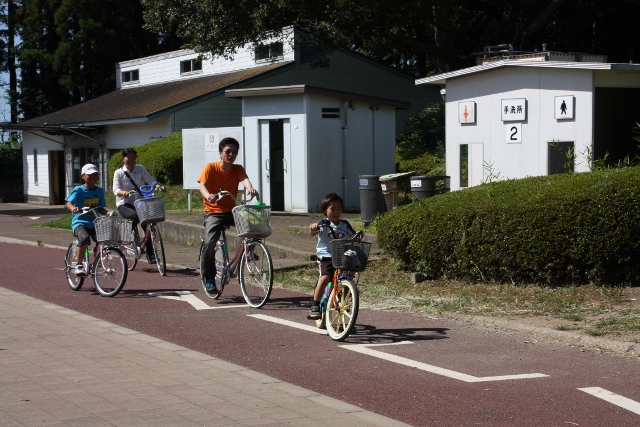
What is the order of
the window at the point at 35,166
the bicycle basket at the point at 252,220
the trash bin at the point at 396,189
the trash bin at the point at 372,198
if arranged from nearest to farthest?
the bicycle basket at the point at 252,220
the trash bin at the point at 396,189
the trash bin at the point at 372,198
the window at the point at 35,166

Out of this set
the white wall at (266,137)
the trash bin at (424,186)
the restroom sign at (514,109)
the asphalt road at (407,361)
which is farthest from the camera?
the white wall at (266,137)

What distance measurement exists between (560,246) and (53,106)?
5002 centimetres

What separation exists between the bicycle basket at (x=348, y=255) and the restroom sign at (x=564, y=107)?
7.38 meters

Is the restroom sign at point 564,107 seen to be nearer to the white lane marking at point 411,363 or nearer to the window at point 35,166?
the white lane marking at point 411,363

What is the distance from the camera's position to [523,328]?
8375mm

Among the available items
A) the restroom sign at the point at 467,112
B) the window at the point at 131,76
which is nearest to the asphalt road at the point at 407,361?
the restroom sign at the point at 467,112

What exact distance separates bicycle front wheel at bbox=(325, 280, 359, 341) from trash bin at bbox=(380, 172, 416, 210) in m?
8.35

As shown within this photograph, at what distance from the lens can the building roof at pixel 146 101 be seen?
30.5m

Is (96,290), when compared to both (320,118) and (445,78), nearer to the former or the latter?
(445,78)

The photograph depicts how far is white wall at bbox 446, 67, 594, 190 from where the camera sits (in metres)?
14.1

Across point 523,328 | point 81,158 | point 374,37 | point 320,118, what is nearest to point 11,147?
point 81,158

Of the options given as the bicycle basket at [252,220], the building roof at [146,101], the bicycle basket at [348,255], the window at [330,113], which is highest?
the building roof at [146,101]

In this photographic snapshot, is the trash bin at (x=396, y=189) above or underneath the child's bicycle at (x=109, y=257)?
above

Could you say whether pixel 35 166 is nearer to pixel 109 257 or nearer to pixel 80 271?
pixel 80 271
